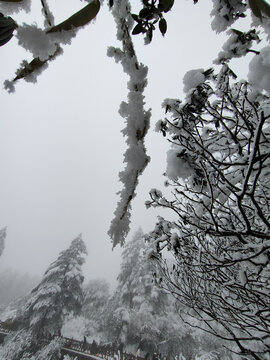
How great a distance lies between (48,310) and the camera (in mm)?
18844

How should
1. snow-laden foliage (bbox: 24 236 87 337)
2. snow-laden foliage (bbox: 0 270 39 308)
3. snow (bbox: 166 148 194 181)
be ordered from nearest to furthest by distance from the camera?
1. snow (bbox: 166 148 194 181)
2. snow-laden foliage (bbox: 24 236 87 337)
3. snow-laden foliage (bbox: 0 270 39 308)

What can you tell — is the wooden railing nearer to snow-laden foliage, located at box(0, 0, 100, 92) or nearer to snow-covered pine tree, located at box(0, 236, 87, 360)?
snow-covered pine tree, located at box(0, 236, 87, 360)

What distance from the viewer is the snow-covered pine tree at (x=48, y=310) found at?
1689 cm

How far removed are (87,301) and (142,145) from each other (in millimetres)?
36234

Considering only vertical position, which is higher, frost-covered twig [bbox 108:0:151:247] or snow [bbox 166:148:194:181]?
snow [bbox 166:148:194:181]

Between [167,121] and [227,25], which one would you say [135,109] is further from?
[167,121]

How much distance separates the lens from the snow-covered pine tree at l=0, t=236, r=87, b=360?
16.9 meters

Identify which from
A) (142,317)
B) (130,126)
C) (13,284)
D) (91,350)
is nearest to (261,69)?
(130,126)

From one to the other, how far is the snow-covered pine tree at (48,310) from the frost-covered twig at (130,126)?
72.0ft

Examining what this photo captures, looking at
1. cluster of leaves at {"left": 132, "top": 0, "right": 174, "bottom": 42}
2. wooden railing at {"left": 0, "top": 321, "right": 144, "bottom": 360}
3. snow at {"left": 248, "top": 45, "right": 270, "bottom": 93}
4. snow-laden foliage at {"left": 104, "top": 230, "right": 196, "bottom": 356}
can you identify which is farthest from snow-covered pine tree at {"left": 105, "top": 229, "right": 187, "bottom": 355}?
cluster of leaves at {"left": 132, "top": 0, "right": 174, "bottom": 42}

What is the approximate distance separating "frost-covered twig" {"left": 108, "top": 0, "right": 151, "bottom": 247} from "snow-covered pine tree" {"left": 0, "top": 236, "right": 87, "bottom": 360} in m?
22.0

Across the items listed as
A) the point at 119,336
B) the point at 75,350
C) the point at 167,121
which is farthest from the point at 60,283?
the point at 167,121

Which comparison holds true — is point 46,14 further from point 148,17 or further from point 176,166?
point 176,166

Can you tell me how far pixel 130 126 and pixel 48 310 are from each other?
23048 mm
